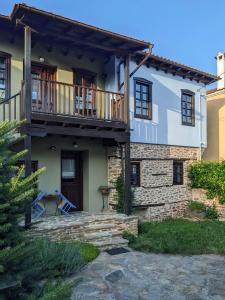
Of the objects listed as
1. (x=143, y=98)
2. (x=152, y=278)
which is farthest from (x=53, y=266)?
(x=143, y=98)

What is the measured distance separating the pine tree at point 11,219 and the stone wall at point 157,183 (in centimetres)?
780

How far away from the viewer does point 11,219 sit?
10.9ft

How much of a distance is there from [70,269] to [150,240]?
311cm

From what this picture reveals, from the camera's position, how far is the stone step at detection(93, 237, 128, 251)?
8141mm

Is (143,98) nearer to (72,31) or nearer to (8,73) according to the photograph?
(72,31)

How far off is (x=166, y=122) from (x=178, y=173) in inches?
93.0

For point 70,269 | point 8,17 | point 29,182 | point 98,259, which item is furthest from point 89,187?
point 29,182

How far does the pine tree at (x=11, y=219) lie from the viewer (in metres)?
3.08

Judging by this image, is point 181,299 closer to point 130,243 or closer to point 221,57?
point 130,243

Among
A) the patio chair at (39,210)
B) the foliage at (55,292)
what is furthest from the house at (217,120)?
the foliage at (55,292)

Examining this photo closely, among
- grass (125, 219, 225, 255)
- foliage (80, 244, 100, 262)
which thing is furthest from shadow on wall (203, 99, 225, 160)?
foliage (80, 244, 100, 262)

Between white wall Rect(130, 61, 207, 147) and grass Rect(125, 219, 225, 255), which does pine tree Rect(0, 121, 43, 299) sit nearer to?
grass Rect(125, 219, 225, 255)

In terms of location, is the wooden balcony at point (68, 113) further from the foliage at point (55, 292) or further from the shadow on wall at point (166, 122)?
the foliage at point (55, 292)

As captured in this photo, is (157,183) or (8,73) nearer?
(8,73)
